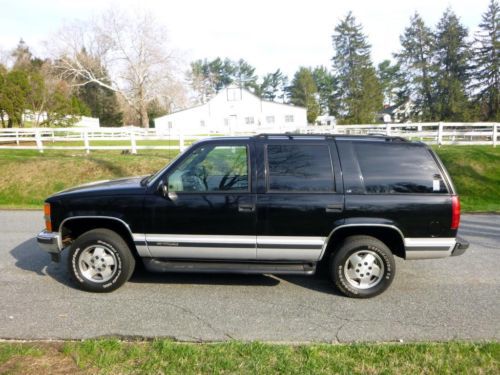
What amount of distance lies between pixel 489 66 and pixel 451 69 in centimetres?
413

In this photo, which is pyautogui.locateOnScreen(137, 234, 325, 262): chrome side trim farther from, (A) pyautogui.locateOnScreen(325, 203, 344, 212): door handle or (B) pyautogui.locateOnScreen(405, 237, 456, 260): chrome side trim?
(B) pyautogui.locateOnScreen(405, 237, 456, 260): chrome side trim

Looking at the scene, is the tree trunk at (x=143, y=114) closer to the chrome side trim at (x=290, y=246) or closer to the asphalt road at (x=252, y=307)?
the asphalt road at (x=252, y=307)

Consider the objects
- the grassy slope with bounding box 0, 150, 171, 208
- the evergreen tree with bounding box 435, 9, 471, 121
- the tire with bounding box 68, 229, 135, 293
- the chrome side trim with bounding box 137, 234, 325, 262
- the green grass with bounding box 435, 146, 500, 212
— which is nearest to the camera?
the chrome side trim with bounding box 137, 234, 325, 262

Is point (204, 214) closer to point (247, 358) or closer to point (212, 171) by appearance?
point (212, 171)

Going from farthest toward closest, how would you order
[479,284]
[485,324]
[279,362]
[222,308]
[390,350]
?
[479,284] < [222,308] < [485,324] < [390,350] < [279,362]

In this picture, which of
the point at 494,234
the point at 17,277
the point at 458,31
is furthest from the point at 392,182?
the point at 458,31

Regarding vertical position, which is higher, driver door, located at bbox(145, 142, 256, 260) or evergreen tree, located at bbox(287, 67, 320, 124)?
evergreen tree, located at bbox(287, 67, 320, 124)

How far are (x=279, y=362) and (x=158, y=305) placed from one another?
167cm

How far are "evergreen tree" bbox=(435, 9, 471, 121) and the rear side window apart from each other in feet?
159

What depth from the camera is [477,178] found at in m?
11.1

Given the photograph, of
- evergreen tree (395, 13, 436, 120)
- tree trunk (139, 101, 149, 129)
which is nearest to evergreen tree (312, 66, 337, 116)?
evergreen tree (395, 13, 436, 120)

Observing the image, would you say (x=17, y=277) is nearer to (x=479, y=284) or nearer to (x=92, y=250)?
(x=92, y=250)

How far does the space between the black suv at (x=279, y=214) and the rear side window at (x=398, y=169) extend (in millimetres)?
11

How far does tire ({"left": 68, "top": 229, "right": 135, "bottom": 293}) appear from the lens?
171 inches
